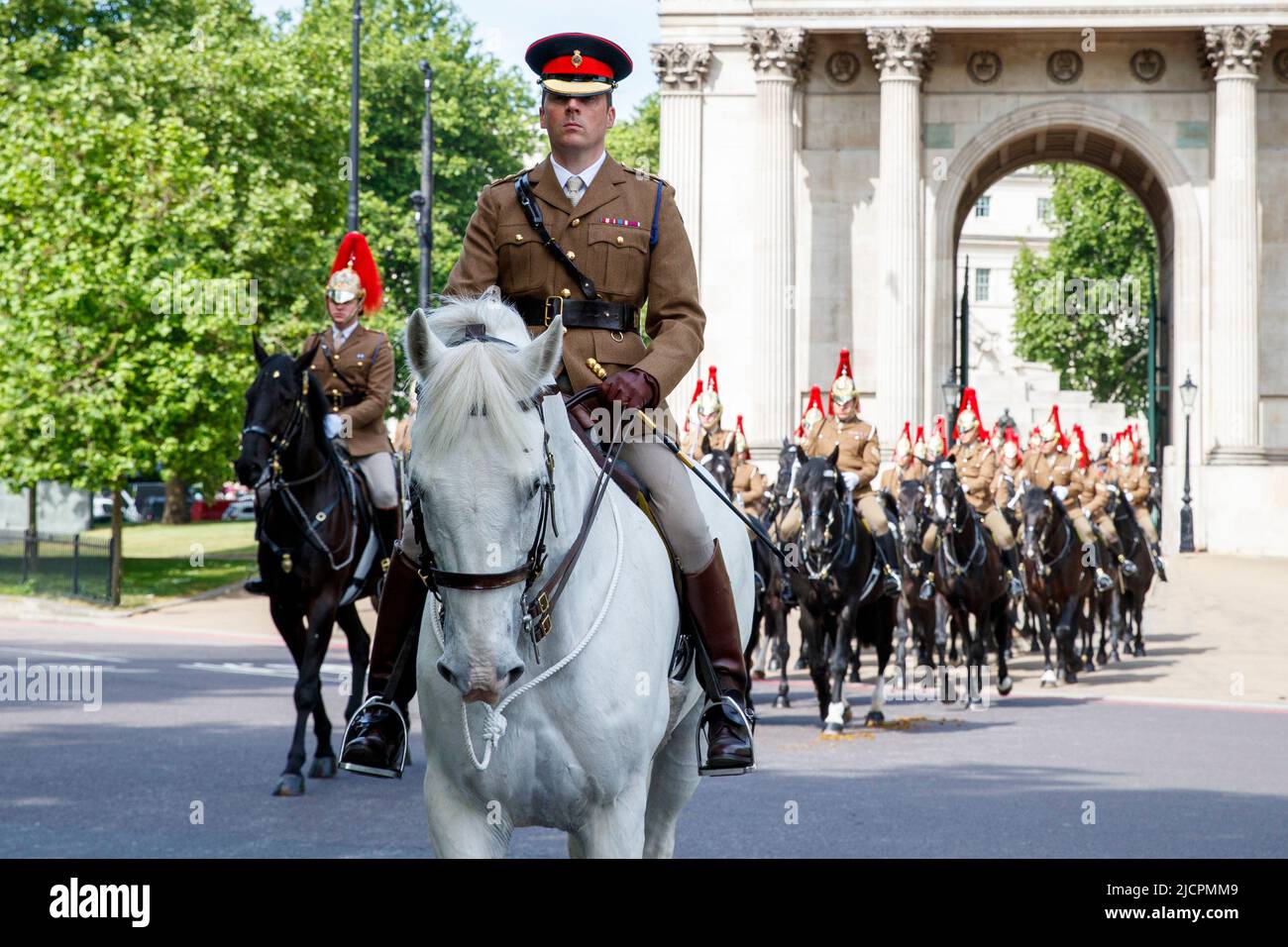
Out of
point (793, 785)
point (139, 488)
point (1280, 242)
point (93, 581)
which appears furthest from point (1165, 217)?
point (139, 488)

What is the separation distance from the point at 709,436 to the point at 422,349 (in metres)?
16.4

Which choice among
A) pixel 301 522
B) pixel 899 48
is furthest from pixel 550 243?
pixel 899 48

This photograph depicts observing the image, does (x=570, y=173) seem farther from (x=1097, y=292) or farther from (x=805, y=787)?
(x=1097, y=292)

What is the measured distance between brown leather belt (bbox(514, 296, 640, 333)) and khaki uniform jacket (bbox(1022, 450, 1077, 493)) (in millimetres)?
17590

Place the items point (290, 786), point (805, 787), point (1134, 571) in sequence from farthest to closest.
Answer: point (1134, 571) < point (805, 787) < point (290, 786)

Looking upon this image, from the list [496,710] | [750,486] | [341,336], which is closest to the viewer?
[496,710]

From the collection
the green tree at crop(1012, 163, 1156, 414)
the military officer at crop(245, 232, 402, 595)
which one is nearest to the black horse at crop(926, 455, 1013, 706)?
the military officer at crop(245, 232, 402, 595)

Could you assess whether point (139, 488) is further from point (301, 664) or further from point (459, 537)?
point (459, 537)

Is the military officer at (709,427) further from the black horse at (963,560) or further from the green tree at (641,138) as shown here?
the green tree at (641,138)

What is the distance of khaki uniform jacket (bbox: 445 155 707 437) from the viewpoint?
6.22 m

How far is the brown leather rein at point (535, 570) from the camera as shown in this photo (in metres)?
4.71

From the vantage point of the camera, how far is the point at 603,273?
20.6 ft

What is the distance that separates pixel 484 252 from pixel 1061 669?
52.7 feet

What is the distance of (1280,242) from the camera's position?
4597 cm
